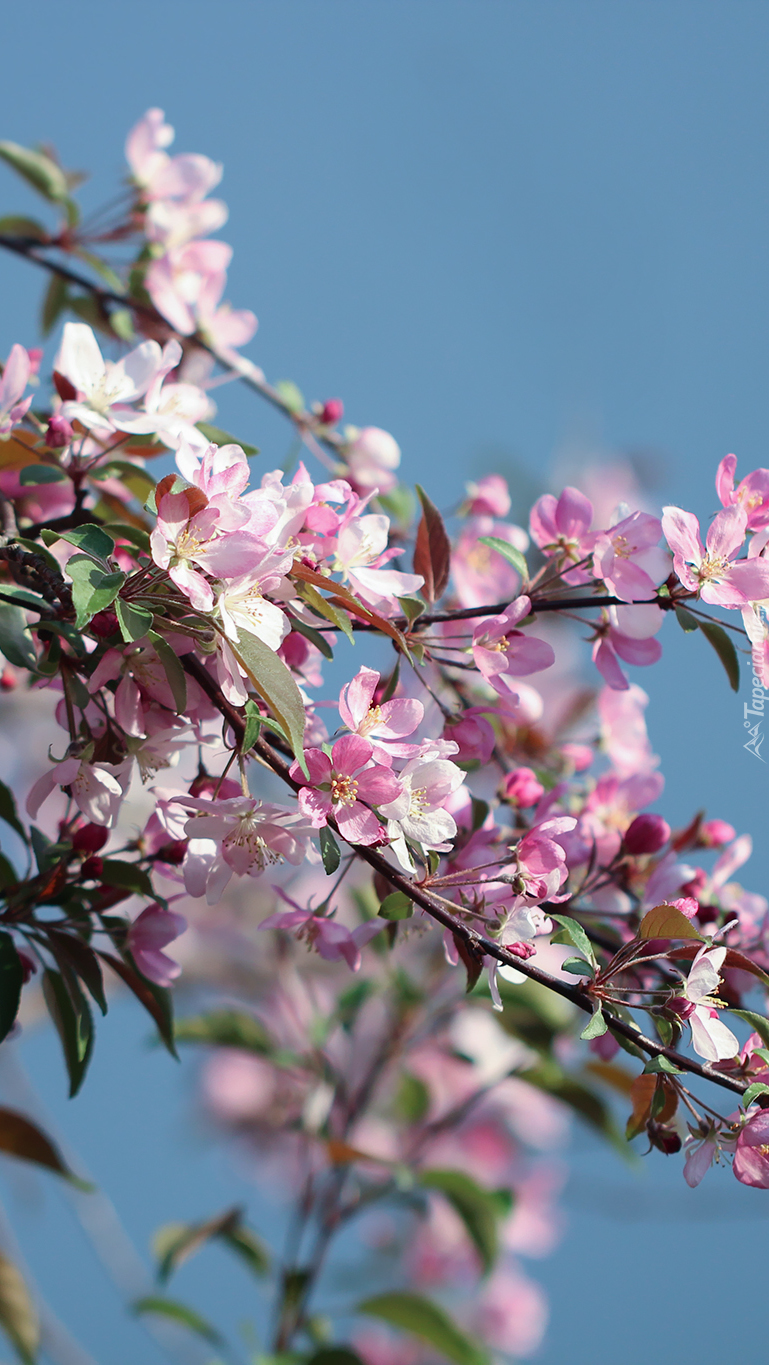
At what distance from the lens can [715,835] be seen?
1.03 meters

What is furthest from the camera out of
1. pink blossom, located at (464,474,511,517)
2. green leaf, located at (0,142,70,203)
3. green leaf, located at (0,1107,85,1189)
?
green leaf, located at (0,142,70,203)

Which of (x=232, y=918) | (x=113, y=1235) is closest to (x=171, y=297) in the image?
(x=113, y=1235)

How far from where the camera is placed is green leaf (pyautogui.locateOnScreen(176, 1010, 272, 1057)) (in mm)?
1625

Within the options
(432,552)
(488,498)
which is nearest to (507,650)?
(432,552)

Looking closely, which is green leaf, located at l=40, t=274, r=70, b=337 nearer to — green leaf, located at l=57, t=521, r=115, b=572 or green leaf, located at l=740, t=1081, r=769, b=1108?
green leaf, located at l=57, t=521, r=115, b=572

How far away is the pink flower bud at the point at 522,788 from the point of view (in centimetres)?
91

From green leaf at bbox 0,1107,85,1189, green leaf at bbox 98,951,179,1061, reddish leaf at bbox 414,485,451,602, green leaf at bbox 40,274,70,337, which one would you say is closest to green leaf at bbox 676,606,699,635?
reddish leaf at bbox 414,485,451,602

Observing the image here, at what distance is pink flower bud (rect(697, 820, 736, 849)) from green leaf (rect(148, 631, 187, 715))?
0.60 meters

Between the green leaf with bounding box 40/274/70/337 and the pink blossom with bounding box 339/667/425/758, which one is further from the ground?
the green leaf with bounding box 40/274/70/337

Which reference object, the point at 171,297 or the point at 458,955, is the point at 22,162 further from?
the point at 458,955

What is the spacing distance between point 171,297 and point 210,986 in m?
1.69

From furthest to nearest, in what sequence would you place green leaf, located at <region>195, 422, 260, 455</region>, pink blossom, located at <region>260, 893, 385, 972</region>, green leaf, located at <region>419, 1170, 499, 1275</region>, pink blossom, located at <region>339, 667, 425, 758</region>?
green leaf, located at <region>419, 1170, 499, 1275</region>, green leaf, located at <region>195, 422, 260, 455</region>, pink blossom, located at <region>260, 893, 385, 972</region>, pink blossom, located at <region>339, 667, 425, 758</region>

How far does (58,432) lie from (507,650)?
401 mm

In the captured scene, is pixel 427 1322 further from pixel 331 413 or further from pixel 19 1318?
pixel 331 413
